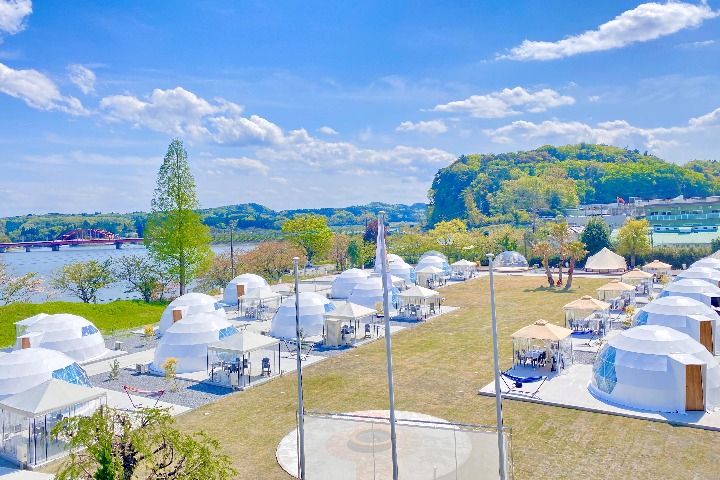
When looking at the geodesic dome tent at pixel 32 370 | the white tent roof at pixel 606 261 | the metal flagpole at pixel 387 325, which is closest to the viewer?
the metal flagpole at pixel 387 325

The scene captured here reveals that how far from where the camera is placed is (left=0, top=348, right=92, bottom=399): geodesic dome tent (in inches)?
783

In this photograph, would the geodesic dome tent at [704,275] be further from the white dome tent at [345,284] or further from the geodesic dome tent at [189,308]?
the geodesic dome tent at [189,308]

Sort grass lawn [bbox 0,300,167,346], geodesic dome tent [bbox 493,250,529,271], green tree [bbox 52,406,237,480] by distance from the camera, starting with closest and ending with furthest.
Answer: green tree [bbox 52,406,237,480] < grass lawn [bbox 0,300,167,346] < geodesic dome tent [bbox 493,250,529,271]

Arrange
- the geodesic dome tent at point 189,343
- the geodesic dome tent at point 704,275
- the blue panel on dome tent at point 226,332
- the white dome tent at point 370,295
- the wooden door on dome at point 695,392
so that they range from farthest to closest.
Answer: the white dome tent at point 370,295
the geodesic dome tent at point 704,275
the blue panel on dome tent at point 226,332
the geodesic dome tent at point 189,343
the wooden door on dome at point 695,392

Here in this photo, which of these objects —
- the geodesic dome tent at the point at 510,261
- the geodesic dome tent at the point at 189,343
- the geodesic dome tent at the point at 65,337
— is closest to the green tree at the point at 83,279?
the geodesic dome tent at the point at 65,337

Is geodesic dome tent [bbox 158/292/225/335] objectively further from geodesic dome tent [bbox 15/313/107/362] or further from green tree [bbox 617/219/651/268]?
green tree [bbox 617/219/651/268]

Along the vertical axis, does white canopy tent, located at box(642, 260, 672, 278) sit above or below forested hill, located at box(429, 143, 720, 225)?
below

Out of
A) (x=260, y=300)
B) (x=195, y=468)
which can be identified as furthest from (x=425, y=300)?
(x=195, y=468)

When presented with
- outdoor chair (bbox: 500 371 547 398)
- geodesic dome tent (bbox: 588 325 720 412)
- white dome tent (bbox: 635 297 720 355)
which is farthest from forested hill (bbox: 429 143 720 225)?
geodesic dome tent (bbox: 588 325 720 412)

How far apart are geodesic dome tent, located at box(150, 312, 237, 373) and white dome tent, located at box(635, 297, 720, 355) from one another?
2231cm

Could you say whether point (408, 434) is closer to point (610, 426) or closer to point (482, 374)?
point (610, 426)

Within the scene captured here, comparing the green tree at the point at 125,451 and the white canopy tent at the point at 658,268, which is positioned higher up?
the green tree at the point at 125,451

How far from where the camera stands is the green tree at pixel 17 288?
41562 millimetres

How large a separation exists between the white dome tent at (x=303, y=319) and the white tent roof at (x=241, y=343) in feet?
21.9
